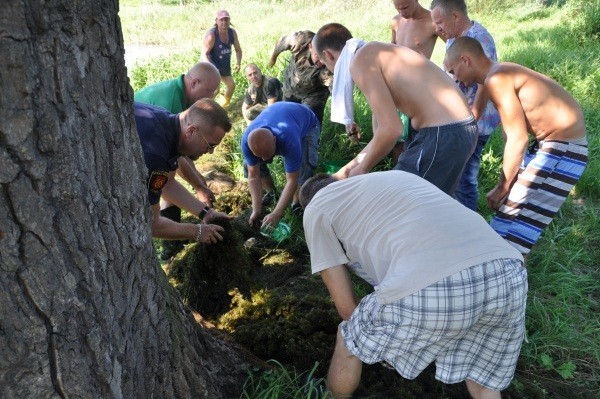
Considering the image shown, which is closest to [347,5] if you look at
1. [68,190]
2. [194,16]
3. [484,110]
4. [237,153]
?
[194,16]

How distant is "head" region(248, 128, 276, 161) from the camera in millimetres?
3818

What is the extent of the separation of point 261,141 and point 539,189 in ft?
6.14

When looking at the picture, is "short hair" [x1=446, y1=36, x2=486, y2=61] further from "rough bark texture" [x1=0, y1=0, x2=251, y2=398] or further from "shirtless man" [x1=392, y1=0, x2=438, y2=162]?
"rough bark texture" [x1=0, y1=0, x2=251, y2=398]

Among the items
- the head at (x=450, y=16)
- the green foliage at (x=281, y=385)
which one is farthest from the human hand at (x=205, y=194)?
the head at (x=450, y=16)

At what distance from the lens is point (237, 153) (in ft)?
18.1

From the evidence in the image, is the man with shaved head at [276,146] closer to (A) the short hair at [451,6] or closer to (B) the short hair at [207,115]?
(B) the short hair at [207,115]

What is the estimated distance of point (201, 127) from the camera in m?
2.90

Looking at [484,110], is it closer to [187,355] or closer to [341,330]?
[341,330]

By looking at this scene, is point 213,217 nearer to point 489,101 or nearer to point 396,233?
point 396,233

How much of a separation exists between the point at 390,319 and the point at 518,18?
1211cm

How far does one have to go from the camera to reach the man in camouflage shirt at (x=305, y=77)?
4.96 m

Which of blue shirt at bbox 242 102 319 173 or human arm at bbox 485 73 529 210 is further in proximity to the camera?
blue shirt at bbox 242 102 319 173

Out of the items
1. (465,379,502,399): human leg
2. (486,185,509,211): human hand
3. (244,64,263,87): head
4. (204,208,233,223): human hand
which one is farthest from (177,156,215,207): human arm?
(465,379,502,399): human leg

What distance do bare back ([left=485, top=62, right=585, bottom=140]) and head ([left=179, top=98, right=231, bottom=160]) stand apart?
1.62 metres
